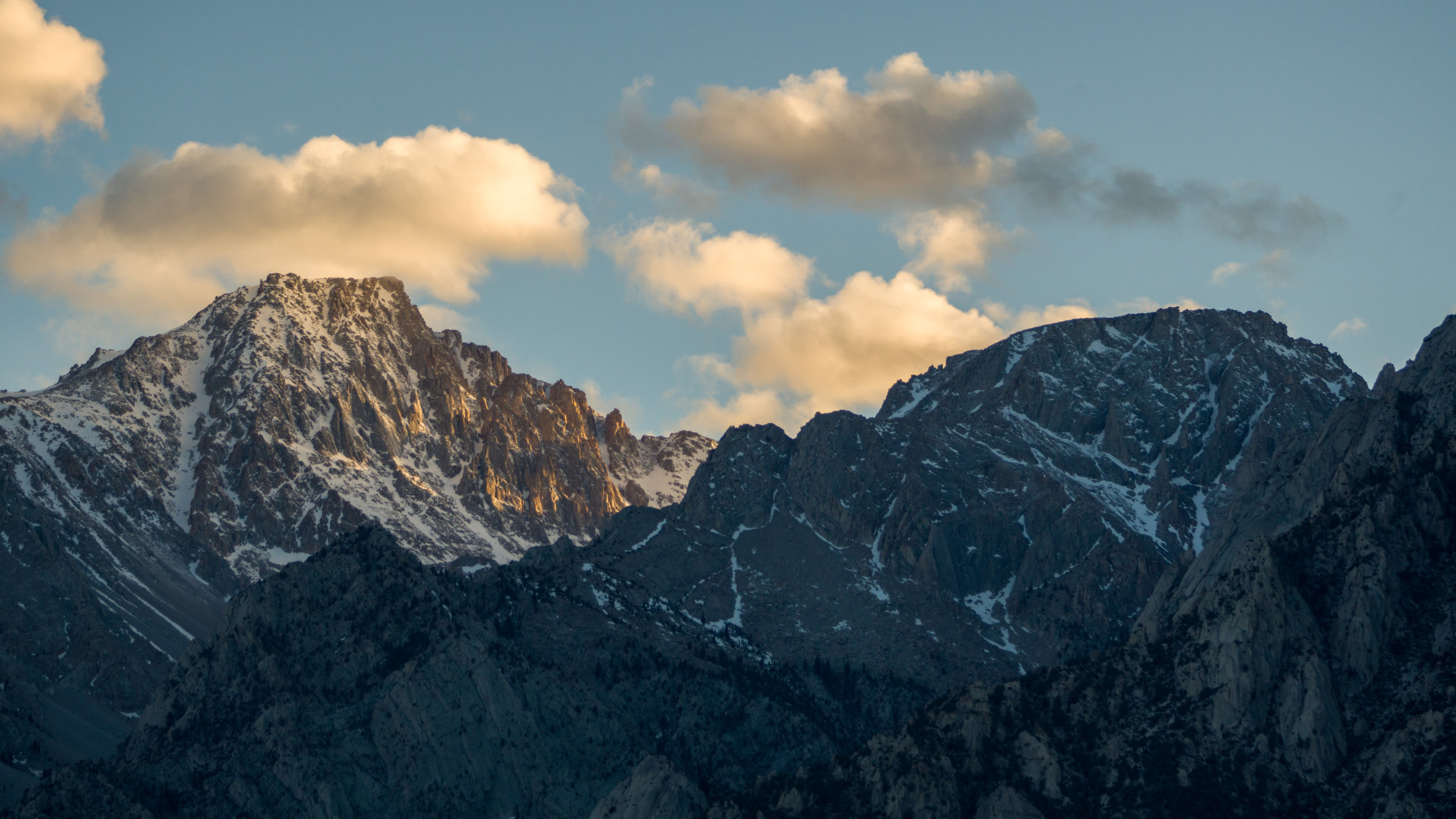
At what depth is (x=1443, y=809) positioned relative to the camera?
656ft
